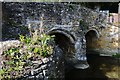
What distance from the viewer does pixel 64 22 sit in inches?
559

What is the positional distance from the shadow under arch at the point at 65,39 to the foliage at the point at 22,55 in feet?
24.7

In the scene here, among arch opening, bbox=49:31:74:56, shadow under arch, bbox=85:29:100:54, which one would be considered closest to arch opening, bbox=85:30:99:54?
shadow under arch, bbox=85:29:100:54

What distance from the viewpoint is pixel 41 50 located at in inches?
249

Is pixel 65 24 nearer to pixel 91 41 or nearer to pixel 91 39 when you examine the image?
pixel 91 39

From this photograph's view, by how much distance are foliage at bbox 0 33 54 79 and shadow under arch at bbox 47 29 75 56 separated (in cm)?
753

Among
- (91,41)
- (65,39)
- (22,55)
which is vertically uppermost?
(65,39)

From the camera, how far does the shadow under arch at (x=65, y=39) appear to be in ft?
47.6

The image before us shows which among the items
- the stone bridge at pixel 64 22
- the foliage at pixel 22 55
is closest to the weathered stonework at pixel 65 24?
the stone bridge at pixel 64 22

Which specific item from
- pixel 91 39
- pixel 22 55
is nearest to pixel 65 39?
pixel 91 39

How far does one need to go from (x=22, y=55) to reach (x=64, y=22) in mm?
8360

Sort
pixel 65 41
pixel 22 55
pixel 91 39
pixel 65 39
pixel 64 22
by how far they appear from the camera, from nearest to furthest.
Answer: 1. pixel 22 55
2. pixel 64 22
3. pixel 65 39
4. pixel 65 41
5. pixel 91 39

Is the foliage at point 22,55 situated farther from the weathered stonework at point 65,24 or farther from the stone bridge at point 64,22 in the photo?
the stone bridge at point 64,22

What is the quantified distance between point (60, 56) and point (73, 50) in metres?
8.11

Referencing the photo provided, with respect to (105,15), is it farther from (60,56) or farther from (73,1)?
(60,56)
